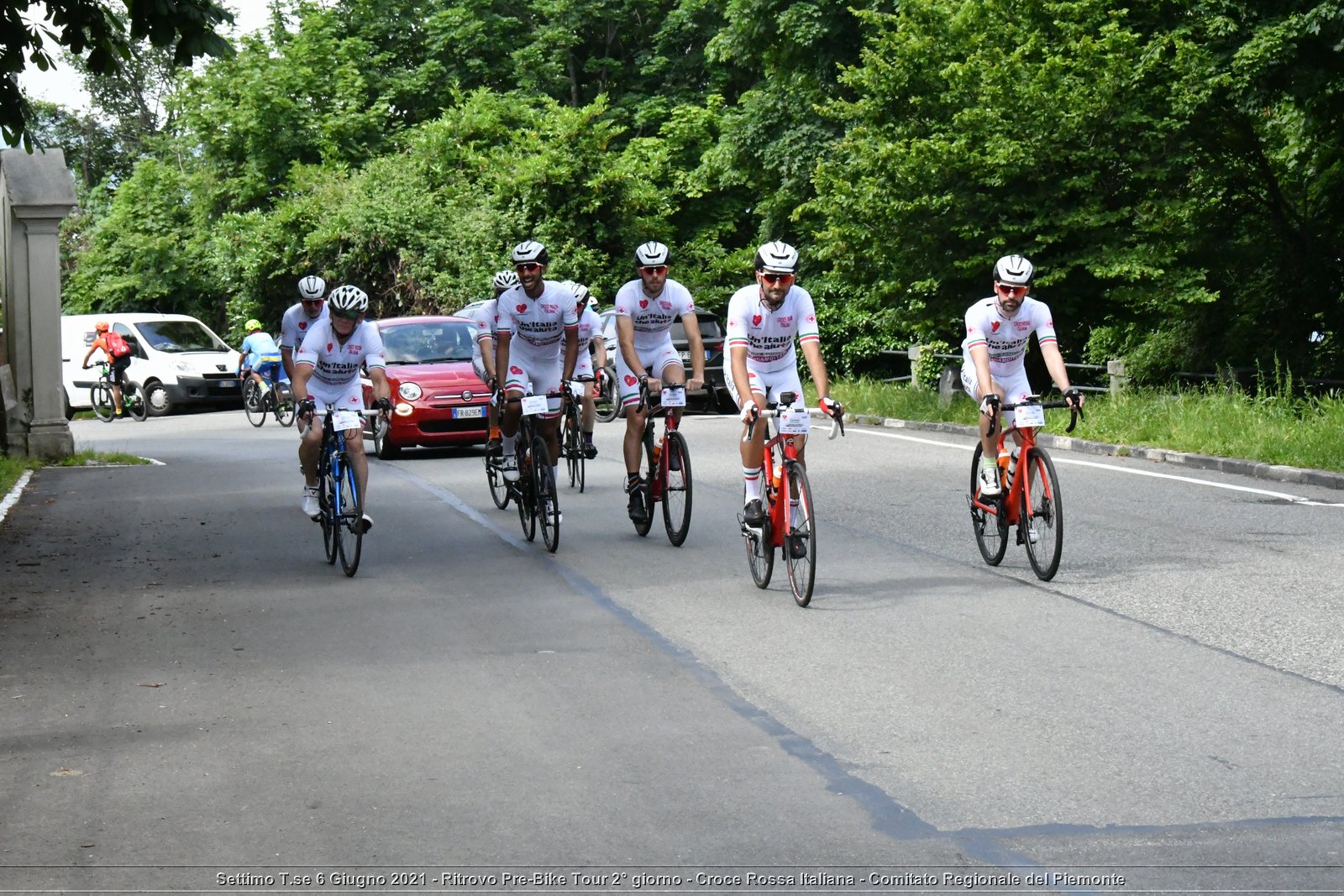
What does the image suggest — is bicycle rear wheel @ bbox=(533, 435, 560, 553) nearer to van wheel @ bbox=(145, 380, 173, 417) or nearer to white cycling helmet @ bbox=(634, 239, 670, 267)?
white cycling helmet @ bbox=(634, 239, 670, 267)

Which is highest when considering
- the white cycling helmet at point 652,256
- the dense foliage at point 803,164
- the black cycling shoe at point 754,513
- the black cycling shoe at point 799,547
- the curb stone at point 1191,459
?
the dense foliage at point 803,164

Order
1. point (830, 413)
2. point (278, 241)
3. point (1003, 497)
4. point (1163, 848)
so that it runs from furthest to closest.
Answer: point (278, 241), point (1003, 497), point (830, 413), point (1163, 848)

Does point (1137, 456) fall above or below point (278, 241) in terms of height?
below

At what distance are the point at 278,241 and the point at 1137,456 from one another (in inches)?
1122

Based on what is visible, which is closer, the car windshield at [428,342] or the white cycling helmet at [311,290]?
the white cycling helmet at [311,290]

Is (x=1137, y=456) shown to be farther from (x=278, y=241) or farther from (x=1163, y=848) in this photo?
(x=278, y=241)

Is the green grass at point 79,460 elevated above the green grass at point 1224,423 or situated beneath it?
situated beneath

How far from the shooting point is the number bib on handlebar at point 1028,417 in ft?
33.2

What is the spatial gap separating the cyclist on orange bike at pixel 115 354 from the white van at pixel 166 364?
24.7 inches

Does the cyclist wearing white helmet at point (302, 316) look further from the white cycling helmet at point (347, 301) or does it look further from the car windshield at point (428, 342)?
the car windshield at point (428, 342)

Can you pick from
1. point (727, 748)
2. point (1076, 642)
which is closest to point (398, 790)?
point (727, 748)

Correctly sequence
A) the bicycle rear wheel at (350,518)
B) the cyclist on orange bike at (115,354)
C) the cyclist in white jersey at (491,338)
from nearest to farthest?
the bicycle rear wheel at (350,518)
the cyclist in white jersey at (491,338)
the cyclist on orange bike at (115,354)

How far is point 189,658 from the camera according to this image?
843 centimetres

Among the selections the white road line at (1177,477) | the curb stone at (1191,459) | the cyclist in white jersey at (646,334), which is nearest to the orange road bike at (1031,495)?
the cyclist in white jersey at (646,334)
